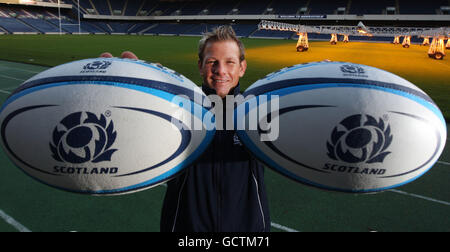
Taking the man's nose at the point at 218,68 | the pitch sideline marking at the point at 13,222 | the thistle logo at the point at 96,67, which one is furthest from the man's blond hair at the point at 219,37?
the pitch sideline marking at the point at 13,222

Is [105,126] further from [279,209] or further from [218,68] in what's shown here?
[279,209]

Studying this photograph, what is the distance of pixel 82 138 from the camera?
1.44m

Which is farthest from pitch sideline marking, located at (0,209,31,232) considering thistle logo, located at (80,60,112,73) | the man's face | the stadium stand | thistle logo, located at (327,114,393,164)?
the stadium stand

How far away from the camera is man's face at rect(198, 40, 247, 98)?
173cm

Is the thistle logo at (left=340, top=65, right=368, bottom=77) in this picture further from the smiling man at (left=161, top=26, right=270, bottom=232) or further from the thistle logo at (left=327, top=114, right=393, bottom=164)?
the smiling man at (left=161, top=26, right=270, bottom=232)

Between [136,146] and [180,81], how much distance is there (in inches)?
18.4

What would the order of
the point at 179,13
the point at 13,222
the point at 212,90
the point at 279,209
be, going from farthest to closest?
the point at 179,13 → the point at 279,209 → the point at 13,222 → the point at 212,90

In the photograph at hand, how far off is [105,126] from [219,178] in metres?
0.72

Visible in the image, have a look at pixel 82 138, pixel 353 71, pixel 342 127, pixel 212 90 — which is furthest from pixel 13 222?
pixel 353 71

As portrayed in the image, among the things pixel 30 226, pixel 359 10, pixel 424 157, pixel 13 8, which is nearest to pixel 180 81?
pixel 424 157

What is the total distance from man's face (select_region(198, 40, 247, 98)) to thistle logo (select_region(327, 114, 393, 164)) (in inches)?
26.4

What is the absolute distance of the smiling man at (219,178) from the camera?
175cm

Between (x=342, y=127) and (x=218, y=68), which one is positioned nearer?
(x=342, y=127)

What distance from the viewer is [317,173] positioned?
5.40 feet
